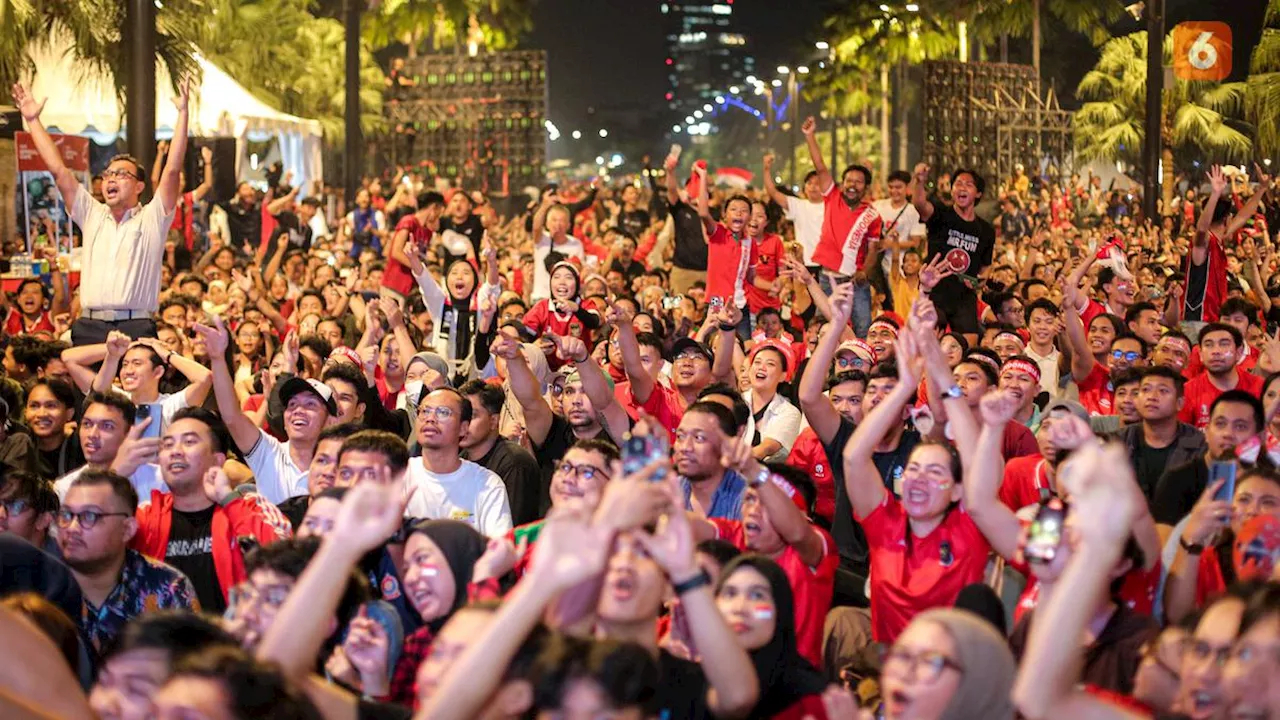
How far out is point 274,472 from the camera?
8.35 metres

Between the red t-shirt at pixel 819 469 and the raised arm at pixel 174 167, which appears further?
the raised arm at pixel 174 167

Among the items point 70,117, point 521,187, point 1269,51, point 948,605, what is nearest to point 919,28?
point 1269,51

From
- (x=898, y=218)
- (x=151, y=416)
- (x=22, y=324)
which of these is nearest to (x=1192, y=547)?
(x=151, y=416)

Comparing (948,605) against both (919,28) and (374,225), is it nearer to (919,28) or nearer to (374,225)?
(374,225)

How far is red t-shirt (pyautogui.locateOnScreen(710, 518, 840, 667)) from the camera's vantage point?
6.26 meters

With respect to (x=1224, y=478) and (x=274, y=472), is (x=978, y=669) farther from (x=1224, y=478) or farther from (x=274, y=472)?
(x=274, y=472)

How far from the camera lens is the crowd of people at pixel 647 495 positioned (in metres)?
4.36

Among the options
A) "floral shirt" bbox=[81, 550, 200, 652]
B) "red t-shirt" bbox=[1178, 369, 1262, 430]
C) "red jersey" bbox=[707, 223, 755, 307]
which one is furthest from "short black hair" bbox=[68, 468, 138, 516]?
"red jersey" bbox=[707, 223, 755, 307]

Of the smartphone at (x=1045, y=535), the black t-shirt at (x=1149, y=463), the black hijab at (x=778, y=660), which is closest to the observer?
the smartphone at (x=1045, y=535)

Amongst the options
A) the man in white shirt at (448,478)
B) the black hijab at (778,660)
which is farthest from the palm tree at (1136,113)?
the black hijab at (778,660)

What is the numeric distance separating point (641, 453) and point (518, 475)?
3562mm

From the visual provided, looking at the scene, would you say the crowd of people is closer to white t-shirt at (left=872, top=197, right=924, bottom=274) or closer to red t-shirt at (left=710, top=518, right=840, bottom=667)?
red t-shirt at (left=710, top=518, right=840, bottom=667)

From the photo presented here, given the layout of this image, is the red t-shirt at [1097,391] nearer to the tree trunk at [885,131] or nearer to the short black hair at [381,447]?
the short black hair at [381,447]

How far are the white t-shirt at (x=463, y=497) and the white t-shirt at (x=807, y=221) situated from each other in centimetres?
746
